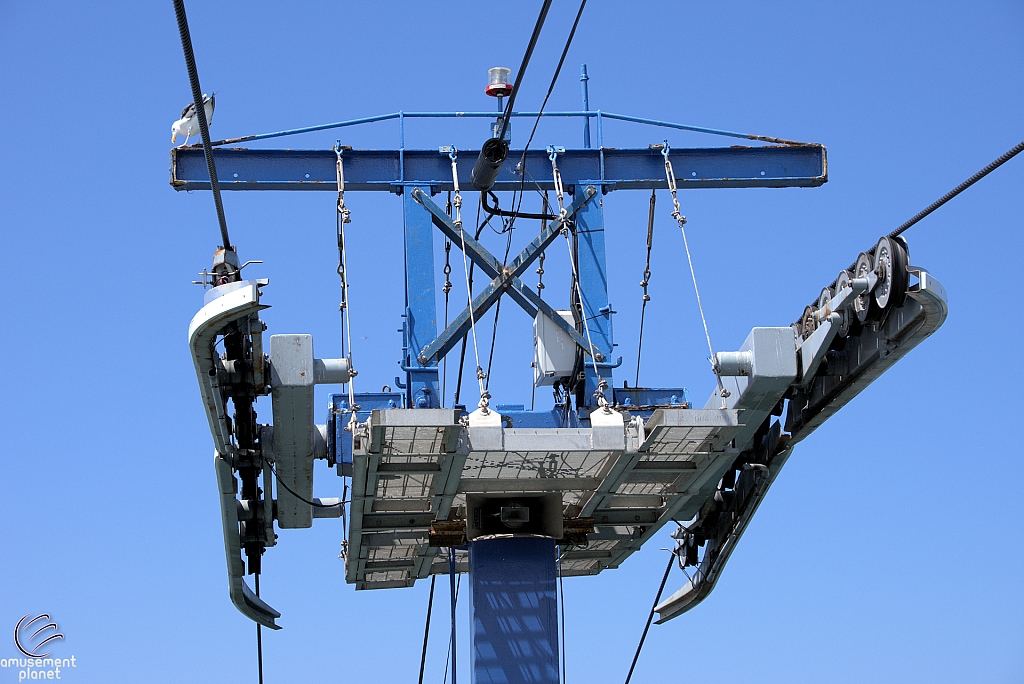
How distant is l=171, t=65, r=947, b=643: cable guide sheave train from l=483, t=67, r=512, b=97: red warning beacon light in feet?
0.23

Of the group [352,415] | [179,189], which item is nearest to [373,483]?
[352,415]

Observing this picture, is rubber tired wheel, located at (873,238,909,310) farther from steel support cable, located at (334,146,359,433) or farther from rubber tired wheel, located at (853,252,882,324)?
steel support cable, located at (334,146,359,433)

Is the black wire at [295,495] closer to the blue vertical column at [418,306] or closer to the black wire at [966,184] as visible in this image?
the blue vertical column at [418,306]

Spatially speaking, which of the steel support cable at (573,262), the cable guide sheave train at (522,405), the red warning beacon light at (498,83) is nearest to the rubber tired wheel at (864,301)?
the cable guide sheave train at (522,405)

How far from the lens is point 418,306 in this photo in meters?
21.2

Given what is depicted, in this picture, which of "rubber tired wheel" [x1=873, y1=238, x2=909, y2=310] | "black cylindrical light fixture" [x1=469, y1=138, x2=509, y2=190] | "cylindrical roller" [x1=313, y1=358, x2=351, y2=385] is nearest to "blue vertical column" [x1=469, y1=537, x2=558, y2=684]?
"cylindrical roller" [x1=313, y1=358, x2=351, y2=385]

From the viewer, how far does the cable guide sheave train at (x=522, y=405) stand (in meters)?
17.9

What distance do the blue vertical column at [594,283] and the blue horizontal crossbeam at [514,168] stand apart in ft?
1.84

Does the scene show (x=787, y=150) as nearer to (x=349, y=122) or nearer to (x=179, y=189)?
(x=349, y=122)

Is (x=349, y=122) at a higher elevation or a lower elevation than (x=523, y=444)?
higher

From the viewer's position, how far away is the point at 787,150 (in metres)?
22.5

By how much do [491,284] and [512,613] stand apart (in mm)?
4754

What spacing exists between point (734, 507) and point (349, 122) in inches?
322

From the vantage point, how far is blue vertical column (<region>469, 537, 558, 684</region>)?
20766 mm
